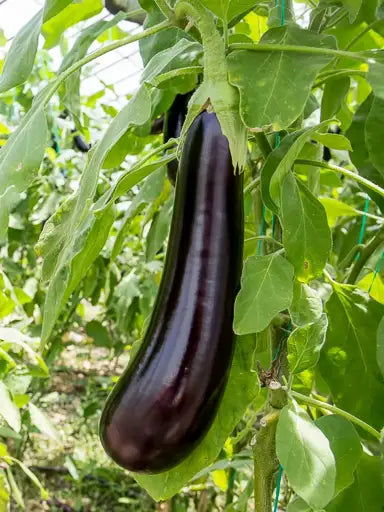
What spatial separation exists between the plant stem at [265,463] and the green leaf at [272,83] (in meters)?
0.25

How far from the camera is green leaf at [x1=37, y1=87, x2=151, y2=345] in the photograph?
52cm

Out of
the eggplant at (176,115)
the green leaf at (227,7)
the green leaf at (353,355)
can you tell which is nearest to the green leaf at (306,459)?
the green leaf at (353,355)

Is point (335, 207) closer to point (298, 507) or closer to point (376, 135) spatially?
point (376, 135)

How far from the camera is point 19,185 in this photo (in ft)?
1.83

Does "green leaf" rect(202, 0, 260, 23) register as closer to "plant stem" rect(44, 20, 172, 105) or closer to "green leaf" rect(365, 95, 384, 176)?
"plant stem" rect(44, 20, 172, 105)

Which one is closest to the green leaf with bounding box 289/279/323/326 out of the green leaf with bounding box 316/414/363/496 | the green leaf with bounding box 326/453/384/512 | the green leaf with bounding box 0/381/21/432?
the green leaf with bounding box 316/414/363/496

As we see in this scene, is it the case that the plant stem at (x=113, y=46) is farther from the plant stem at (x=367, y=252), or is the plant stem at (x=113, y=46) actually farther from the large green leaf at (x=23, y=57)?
the plant stem at (x=367, y=252)

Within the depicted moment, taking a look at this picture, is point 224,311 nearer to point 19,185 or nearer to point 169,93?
point 19,185

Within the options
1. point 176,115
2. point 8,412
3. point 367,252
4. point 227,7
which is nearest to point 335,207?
point 367,252

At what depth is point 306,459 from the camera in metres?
0.49

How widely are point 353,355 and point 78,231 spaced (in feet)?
1.11

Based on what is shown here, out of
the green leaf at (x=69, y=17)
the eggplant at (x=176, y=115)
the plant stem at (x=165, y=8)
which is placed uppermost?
the plant stem at (x=165, y=8)

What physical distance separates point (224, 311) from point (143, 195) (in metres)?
0.40

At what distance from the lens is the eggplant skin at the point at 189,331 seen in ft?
1.62
